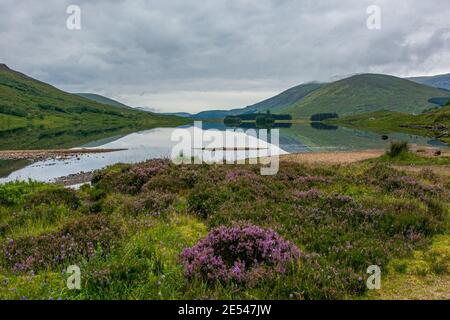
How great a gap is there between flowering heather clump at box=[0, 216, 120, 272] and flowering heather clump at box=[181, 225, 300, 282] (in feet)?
7.38

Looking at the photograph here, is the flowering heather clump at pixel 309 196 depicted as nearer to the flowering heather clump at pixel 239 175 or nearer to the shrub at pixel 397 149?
the flowering heather clump at pixel 239 175

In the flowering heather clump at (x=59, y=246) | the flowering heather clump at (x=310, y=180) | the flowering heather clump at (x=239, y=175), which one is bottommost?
the flowering heather clump at (x=59, y=246)

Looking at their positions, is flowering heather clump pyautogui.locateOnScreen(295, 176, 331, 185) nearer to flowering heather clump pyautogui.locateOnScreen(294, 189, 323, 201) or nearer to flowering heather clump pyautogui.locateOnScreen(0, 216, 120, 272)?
flowering heather clump pyautogui.locateOnScreen(294, 189, 323, 201)

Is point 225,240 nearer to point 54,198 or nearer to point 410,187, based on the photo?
point 54,198

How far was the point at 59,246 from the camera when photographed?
27.3 feet

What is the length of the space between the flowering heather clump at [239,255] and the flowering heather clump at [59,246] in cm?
225

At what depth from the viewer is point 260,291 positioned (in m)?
6.18

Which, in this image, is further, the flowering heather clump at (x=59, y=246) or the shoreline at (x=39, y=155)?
the shoreline at (x=39, y=155)

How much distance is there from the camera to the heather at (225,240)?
6352mm

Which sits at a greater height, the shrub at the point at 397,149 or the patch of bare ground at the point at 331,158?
the shrub at the point at 397,149

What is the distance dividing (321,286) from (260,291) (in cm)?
120

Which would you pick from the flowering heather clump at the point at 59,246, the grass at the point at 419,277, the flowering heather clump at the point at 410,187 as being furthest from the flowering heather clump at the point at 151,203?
the flowering heather clump at the point at 410,187
